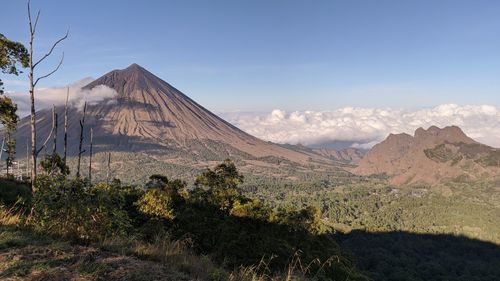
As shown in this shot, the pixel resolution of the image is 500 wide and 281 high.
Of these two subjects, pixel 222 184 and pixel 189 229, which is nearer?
pixel 189 229

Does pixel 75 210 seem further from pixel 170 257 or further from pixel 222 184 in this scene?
pixel 222 184

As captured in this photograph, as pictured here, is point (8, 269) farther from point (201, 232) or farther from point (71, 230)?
point (201, 232)

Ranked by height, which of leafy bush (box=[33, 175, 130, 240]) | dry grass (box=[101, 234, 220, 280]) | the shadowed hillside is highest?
leafy bush (box=[33, 175, 130, 240])

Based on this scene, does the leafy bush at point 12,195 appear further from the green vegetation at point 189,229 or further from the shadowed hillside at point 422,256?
the shadowed hillside at point 422,256

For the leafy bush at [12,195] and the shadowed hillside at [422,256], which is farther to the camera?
the shadowed hillside at [422,256]

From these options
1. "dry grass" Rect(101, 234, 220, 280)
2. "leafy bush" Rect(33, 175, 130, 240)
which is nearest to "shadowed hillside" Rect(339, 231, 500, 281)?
"leafy bush" Rect(33, 175, 130, 240)

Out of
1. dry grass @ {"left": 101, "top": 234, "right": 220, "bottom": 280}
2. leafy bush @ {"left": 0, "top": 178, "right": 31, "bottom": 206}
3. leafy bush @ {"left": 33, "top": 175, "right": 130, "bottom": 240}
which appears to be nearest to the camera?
dry grass @ {"left": 101, "top": 234, "right": 220, "bottom": 280}

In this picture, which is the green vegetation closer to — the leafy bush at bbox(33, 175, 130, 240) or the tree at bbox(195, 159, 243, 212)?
the leafy bush at bbox(33, 175, 130, 240)

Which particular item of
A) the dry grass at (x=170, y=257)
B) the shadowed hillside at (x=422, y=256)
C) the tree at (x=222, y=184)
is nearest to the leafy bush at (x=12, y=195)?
the dry grass at (x=170, y=257)

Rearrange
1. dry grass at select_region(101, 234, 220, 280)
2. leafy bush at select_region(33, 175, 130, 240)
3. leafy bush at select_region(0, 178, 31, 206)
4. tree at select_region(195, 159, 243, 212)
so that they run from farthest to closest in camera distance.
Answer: tree at select_region(195, 159, 243, 212) < leafy bush at select_region(0, 178, 31, 206) < leafy bush at select_region(33, 175, 130, 240) < dry grass at select_region(101, 234, 220, 280)

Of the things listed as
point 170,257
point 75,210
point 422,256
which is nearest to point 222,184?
point 75,210

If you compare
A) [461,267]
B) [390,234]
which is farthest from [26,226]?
[390,234]

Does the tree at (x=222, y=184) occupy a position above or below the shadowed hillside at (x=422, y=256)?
above
